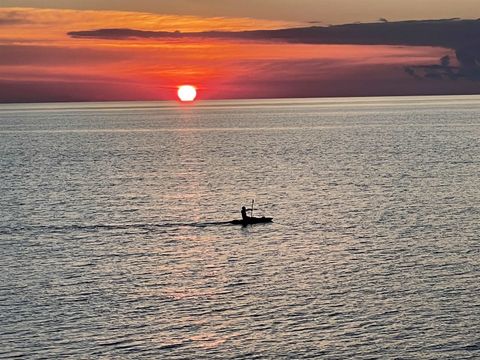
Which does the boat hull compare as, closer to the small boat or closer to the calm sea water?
the small boat

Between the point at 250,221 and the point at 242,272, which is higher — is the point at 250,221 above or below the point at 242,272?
above

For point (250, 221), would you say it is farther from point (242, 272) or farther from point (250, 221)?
point (242, 272)

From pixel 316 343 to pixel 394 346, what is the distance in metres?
4.53

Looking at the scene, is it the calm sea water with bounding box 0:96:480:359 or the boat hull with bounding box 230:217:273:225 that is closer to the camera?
the calm sea water with bounding box 0:96:480:359

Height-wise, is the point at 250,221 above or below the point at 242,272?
above

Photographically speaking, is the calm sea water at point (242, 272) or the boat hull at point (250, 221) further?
the boat hull at point (250, 221)

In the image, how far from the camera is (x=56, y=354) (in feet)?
164

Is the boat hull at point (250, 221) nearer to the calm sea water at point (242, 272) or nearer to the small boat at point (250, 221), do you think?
the small boat at point (250, 221)

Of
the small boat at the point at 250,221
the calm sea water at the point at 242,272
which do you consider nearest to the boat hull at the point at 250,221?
the small boat at the point at 250,221

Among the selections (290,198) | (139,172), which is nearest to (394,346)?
(290,198)

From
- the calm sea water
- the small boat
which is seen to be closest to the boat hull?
the small boat

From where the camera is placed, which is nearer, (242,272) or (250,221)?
(242,272)

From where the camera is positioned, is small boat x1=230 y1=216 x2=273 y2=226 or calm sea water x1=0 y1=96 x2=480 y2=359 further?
small boat x1=230 y1=216 x2=273 y2=226

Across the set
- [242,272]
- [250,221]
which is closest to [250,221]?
[250,221]
